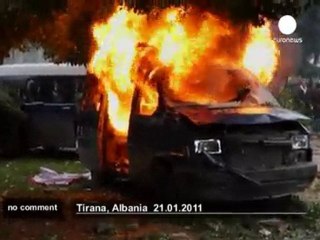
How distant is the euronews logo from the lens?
3486 mm

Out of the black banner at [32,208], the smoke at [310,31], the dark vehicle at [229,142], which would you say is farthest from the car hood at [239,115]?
the black banner at [32,208]

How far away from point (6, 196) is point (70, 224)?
A: 13.2 inches

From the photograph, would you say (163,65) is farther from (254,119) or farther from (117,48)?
(254,119)

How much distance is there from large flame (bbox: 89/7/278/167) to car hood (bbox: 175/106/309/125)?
60 mm

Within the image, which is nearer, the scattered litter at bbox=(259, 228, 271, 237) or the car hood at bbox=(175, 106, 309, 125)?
the car hood at bbox=(175, 106, 309, 125)

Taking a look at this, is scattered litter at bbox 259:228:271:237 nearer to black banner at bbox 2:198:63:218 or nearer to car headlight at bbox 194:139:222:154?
car headlight at bbox 194:139:222:154

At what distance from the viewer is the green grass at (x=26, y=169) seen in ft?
11.7

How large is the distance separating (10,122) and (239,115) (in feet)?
3.64

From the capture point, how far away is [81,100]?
3.57 metres

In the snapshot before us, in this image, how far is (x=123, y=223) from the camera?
3.60 meters

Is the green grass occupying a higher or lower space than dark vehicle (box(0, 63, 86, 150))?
lower

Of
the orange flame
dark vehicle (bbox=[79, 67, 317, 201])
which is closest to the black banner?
dark vehicle (bbox=[79, 67, 317, 201])

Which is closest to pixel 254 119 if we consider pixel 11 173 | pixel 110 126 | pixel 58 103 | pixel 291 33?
pixel 291 33

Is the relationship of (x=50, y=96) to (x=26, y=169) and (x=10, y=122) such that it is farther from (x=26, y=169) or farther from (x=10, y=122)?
(x=26, y=169)
